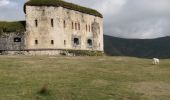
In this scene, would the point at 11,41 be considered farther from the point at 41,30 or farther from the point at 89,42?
the point at 89,42

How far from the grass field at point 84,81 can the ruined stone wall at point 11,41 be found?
90.5 ft

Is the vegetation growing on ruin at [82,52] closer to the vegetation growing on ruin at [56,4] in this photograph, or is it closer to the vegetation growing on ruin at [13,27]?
the vegetation growing on ruin at [56,4]

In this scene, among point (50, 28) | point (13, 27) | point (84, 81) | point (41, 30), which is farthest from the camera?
point (13, 27)

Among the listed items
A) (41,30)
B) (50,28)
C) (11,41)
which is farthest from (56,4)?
(11,41)

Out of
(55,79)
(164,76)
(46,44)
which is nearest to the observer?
(55,79)

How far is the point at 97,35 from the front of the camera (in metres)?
72.4

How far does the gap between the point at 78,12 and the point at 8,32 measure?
1277 centimetres

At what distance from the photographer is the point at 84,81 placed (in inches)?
1046

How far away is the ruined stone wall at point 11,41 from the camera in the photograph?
203 ft

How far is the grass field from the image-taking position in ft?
74.0

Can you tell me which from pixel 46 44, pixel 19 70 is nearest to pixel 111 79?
pixel 19 70

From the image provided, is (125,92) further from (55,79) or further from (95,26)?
(95,26)

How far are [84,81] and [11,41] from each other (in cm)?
3779

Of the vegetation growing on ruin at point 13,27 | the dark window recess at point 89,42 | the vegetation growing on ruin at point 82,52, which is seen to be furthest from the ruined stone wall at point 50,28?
the dark window recess at point 89,42
